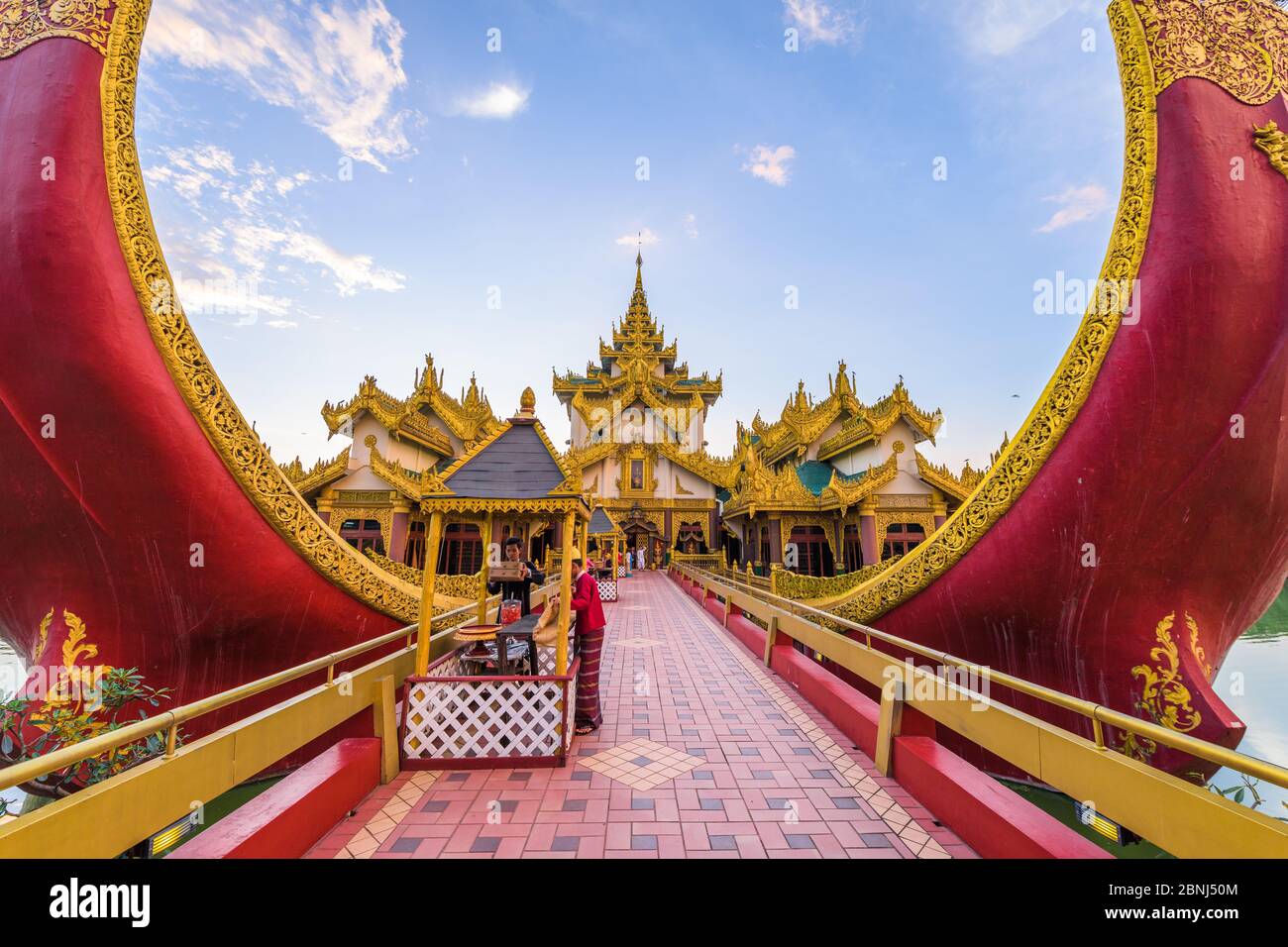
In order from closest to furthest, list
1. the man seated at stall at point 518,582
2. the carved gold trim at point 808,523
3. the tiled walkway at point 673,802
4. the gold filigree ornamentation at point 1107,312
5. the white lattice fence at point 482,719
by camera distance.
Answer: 1. the tiled walkway at point 673,802
2. the white lattice fence at point 482,719
3. the gold filigree ornamentation at point 1107,312
4. the man seated at stall at point 518,582
5. the carved gold trim at point 808,523

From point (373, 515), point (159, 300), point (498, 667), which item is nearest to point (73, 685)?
point (159, 300)

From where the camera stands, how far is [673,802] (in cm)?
376

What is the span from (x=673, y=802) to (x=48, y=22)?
8668 millimetres

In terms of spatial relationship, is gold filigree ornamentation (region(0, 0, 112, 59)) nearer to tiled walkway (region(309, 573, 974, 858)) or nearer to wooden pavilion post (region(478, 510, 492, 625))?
wooden pavilion post (region(478, 510, 492, 625))

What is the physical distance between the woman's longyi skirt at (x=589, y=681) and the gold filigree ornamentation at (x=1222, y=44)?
7.65m

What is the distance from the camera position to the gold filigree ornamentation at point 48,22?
15.3ft

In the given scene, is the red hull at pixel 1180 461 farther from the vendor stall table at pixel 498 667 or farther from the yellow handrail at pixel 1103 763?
the vendor stall table at pixel 498 667

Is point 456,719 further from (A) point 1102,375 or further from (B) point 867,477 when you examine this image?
(B) point 867,477

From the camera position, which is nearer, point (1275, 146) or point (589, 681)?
point (1275, 146)

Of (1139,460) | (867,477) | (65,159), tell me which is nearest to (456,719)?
(65,159)

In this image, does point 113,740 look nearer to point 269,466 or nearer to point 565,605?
point 565,605

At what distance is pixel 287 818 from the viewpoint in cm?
289

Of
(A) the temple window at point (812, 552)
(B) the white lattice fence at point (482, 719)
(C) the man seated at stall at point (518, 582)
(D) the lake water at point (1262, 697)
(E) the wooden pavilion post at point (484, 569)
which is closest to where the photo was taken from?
(B) the white lattice fence at point (482, 719)

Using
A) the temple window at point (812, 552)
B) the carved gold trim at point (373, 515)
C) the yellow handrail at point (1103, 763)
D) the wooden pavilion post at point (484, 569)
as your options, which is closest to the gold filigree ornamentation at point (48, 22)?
the wooden pavilion post at point (484, 569)
